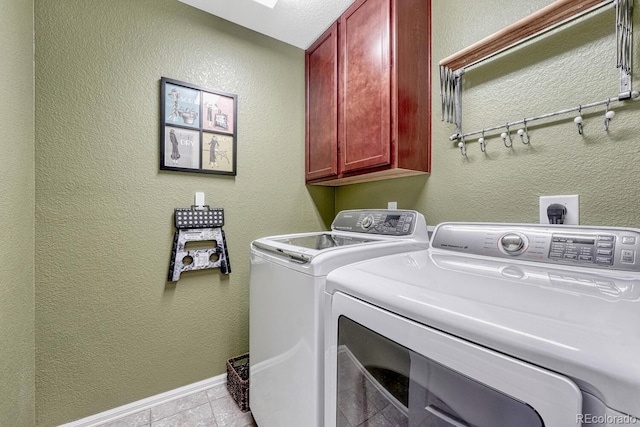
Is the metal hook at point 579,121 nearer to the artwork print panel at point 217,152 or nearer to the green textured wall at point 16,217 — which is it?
the artwork print panel at point 217,152

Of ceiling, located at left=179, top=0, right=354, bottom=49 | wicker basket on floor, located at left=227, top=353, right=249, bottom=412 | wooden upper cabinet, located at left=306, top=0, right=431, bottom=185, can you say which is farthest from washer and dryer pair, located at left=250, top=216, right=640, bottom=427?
ceiling, located at left=179, top=0, right=354, bottom=49

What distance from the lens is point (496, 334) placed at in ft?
1.43

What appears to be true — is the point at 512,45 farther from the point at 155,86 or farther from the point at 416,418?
the point at 155,86

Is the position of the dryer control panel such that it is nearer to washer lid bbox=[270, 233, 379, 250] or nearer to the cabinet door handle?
washer lid bbox=[270, 233, 379, 250]

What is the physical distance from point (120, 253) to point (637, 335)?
198 centimetres

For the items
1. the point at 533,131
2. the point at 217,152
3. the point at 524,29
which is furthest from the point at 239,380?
the point at 524,29

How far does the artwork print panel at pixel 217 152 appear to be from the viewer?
1.74 meters

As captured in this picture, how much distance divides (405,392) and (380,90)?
1.36 meters

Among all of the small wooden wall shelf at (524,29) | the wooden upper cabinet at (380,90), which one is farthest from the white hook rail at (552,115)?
the small wooden wall shelf at (524,29)

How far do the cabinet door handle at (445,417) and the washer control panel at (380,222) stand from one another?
2.80 feet

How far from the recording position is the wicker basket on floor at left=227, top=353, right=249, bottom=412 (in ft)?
5.15

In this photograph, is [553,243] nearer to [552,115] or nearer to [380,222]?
[552,115]

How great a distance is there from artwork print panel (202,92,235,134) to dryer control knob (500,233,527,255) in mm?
1690

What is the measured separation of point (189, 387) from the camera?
170cm
